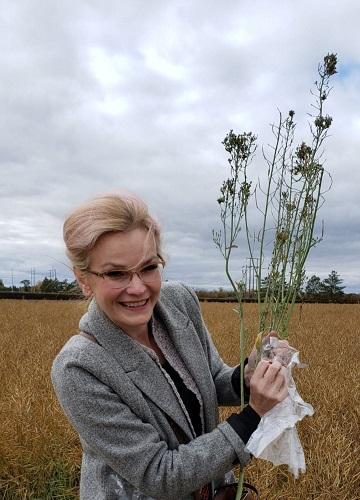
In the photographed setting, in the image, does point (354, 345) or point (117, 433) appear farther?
point (354, 345)

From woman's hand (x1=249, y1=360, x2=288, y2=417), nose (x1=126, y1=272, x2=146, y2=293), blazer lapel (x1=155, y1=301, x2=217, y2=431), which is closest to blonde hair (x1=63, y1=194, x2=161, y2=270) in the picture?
nose (x1=126, y1=272, x2=146, y2=293)

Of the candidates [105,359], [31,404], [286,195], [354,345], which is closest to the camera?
[105,359]

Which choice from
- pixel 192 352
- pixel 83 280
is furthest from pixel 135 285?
pixel 192 352

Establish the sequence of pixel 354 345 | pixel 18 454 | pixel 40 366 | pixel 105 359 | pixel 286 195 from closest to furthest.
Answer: pixel 105 359 → pixel 286 195 → pixel 18 454 → pixel 40 366 → pixel 354 345

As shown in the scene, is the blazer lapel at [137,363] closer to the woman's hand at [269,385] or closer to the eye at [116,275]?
the eye at [116,275]

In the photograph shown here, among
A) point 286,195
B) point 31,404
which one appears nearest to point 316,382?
point 31,404

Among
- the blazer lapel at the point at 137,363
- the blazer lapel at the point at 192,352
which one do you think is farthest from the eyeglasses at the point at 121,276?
the blazer lapel at the point at 192,352

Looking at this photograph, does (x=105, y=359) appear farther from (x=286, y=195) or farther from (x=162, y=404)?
(x=286, y=195)

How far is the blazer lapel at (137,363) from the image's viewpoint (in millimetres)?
1418

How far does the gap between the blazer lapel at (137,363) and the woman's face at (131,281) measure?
0.03m

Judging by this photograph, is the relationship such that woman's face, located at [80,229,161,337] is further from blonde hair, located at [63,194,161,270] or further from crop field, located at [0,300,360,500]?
crop field, located at [0,300,360,500]

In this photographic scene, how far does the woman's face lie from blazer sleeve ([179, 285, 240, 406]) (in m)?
0.30

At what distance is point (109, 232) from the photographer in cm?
135

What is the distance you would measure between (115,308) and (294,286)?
491 mm
